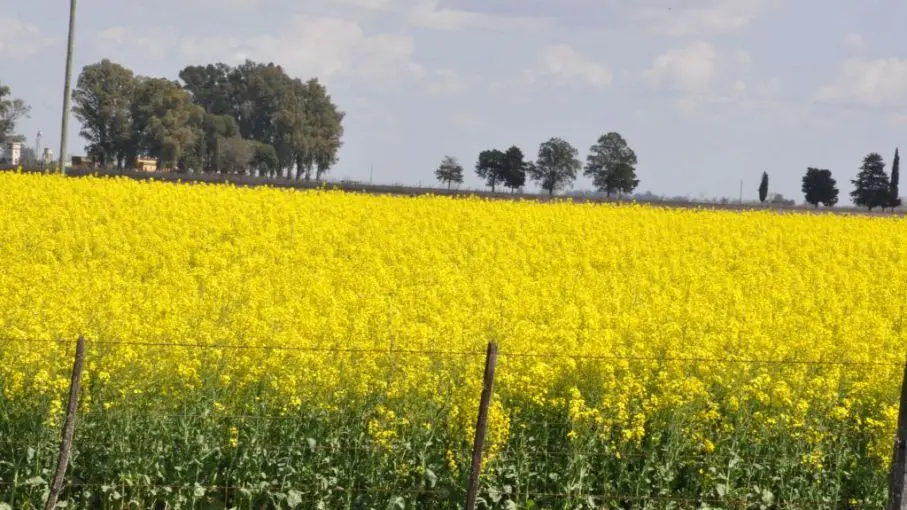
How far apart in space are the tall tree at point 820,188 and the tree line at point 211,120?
41.5 metres

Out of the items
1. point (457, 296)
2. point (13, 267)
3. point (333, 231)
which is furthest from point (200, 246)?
point (457, 296)

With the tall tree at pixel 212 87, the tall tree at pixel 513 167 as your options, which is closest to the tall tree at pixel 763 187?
the tall tree at pixel 513 167

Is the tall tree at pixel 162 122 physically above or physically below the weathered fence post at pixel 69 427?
above

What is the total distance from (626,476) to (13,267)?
9.42 metres

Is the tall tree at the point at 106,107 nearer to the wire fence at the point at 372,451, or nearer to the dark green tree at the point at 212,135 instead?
the dark green tree at the point at 212,135

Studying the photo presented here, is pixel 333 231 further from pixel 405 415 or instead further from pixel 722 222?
pixel 405 415

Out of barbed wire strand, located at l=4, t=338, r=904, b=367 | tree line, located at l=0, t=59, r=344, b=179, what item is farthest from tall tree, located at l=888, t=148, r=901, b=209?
barbed wire strand, located at l=4, t=338, r=904, b=367

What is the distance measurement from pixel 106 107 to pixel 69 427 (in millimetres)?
97827

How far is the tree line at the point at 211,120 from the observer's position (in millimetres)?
105625

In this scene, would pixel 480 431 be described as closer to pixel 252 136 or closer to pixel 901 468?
pixel 901 468

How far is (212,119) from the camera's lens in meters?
124

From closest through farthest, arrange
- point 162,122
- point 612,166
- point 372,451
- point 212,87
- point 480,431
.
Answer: point 480,431
point 372,451
point 612,166
point 162,122
point 212,87

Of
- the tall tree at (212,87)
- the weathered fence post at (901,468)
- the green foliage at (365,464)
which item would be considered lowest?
the green foliage at (365,464)

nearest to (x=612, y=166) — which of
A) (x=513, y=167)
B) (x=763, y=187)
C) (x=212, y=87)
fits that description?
(x=513, y=167)
